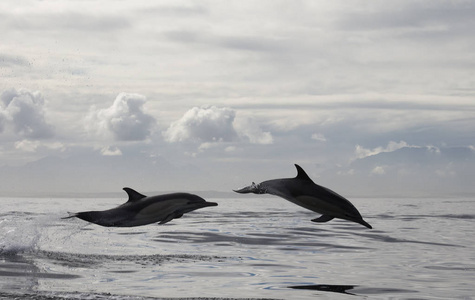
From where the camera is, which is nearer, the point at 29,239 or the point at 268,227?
the point at 29,239

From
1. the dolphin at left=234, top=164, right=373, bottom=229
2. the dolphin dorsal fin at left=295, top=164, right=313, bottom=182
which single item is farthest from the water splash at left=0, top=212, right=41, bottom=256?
the dolphin at left=234, top=164, right=373, bottom=229

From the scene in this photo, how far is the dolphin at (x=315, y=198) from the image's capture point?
7738 mm

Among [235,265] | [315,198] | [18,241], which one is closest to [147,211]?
[315,198]

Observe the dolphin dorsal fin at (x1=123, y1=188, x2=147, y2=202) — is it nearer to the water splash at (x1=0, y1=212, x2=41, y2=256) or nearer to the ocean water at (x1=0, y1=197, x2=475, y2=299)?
the ocean water at (x1=0, y1=197, x2=475, y2=299)

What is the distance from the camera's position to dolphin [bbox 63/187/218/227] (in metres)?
9.59

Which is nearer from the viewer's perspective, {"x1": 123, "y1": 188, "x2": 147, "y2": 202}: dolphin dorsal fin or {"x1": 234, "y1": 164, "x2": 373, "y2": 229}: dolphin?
{"x1": 234, "y1": 164, "x2": 373, "y2": 229}: dolphin

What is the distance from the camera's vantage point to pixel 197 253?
22812 mm

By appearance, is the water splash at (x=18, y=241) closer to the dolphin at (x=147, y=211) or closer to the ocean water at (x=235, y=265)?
the ocean water at (x=235, y=265)

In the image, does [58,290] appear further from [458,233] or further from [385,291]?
[458,233]

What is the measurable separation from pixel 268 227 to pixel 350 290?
20.8m

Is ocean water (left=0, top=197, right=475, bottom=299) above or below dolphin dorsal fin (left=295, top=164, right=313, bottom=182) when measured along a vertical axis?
below

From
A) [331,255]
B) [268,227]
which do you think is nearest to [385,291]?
[331,255]

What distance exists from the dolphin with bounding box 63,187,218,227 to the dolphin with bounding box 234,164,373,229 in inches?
72.5

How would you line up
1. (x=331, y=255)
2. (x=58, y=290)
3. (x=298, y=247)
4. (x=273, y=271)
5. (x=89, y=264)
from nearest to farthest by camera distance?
1. (x=58, y=290)
2. (x=273, y=271)
3. (x=89, y=264)
4. (x=331, y=255)
5. (x=298, y=247)
